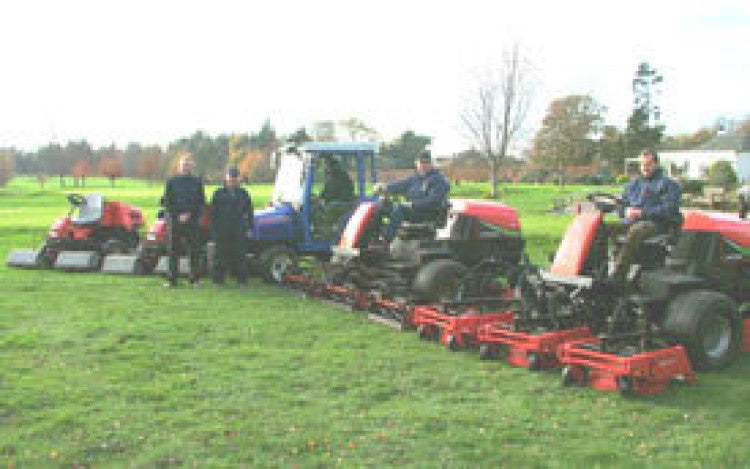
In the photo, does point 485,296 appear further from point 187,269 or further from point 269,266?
point 187,269

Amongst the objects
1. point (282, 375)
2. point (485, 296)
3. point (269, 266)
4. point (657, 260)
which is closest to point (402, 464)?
point (282, 375)

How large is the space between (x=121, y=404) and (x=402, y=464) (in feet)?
7.51

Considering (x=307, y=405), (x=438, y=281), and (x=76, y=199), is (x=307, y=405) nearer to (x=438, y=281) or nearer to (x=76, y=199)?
(x=438, y=281)

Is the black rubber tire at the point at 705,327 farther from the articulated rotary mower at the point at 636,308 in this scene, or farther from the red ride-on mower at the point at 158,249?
the red ride-on mower at the point at 158,249

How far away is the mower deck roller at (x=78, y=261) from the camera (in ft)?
44.0

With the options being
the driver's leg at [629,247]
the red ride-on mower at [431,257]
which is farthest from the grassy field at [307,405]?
the driver's leg at [629,247]

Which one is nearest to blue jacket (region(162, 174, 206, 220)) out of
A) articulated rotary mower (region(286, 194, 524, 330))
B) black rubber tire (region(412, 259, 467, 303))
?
articulated rotary mower (region(286, 194, 524, 330))

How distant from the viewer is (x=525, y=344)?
6.87 metres

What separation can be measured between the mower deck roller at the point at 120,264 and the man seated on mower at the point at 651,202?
829cm

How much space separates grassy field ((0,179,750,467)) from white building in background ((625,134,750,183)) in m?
53.2

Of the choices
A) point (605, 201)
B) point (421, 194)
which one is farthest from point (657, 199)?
point (421, 194)

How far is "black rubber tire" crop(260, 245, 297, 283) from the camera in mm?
11945

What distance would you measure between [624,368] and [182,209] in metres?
7.58

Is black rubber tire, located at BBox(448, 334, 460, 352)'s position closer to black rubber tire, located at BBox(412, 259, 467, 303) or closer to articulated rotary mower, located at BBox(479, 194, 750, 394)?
articulated rotary mower, located at BBox(479, 194, 750, 394)
